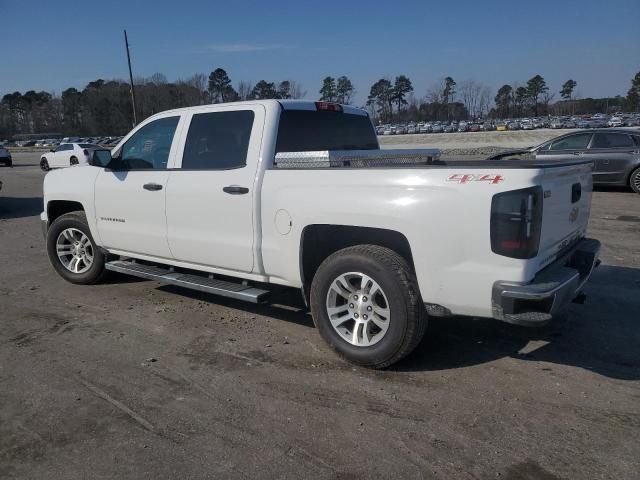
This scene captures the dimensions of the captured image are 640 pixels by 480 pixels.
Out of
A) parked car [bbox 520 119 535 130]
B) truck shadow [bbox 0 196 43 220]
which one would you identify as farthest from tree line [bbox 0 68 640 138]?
truck shadow [bbox 0 196 43 220]

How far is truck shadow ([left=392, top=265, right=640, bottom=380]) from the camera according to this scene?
4105 mm

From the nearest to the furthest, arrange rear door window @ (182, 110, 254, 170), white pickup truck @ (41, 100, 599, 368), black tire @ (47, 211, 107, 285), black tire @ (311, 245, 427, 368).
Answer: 1. white pickup truck @ (41, 100, 599, 368)
2. black tire @ (311, 245, 427, 368)
3. rear door window @ (182, 110, 254, 170)
4. black tire @ (47, 211, 107, 285)

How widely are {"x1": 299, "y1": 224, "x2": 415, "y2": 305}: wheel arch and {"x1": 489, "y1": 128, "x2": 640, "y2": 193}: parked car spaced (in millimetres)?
9784

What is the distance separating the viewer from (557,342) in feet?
14.7

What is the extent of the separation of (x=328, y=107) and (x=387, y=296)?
2.27 metres

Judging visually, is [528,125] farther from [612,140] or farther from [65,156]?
[612,140]

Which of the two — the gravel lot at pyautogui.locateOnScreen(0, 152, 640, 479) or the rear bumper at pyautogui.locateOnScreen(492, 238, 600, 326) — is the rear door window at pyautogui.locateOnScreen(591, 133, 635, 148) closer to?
the gravel lot at pyautogui.locateOnScreen(0, 152, 640, 479)

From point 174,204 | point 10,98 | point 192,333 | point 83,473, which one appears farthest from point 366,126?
point 10,98

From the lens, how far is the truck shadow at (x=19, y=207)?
12570mm

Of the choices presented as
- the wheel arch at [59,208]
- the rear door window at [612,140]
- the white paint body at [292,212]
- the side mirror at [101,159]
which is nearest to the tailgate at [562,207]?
the white paint body at [292,212]

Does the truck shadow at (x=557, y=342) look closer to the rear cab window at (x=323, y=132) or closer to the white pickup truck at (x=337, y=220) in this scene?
the white pickup truck at (x=337, y=220)

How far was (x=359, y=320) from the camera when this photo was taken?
4066 mm

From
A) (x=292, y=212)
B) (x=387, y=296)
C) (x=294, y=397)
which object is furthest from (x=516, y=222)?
(x=294, y=397)

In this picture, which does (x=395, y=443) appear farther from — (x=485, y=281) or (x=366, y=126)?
(x=366, y=126)
